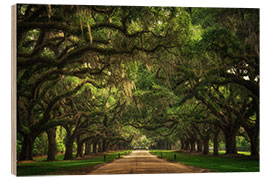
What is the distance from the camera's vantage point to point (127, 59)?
14320 mm

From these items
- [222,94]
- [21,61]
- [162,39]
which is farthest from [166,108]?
[21,61]

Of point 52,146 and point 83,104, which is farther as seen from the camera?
point 52,146

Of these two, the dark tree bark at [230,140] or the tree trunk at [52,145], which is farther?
the dark tree bark at [230,140]

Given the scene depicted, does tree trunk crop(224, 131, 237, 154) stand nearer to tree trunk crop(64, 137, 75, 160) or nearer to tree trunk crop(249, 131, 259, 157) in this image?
tree trunk crop(249, 131, 259, 157)

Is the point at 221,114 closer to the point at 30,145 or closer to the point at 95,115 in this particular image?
the point at 95,115

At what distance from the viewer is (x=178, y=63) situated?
15.6m

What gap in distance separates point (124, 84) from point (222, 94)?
22.6ft

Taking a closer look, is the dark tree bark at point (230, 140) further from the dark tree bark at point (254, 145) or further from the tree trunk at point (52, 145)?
the tree trunk at point (52, 145)

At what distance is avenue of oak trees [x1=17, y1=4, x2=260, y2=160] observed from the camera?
42.8ft

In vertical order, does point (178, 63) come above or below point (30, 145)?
above

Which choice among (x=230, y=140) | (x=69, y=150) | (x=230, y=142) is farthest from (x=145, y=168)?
(x=230, y=142)

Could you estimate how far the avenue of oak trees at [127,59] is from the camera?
13.0 meters

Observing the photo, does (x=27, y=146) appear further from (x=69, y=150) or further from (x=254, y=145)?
(x=254, y=145)

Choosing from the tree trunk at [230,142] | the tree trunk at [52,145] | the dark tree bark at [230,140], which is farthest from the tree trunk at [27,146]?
the tree trunk at [230,142]
